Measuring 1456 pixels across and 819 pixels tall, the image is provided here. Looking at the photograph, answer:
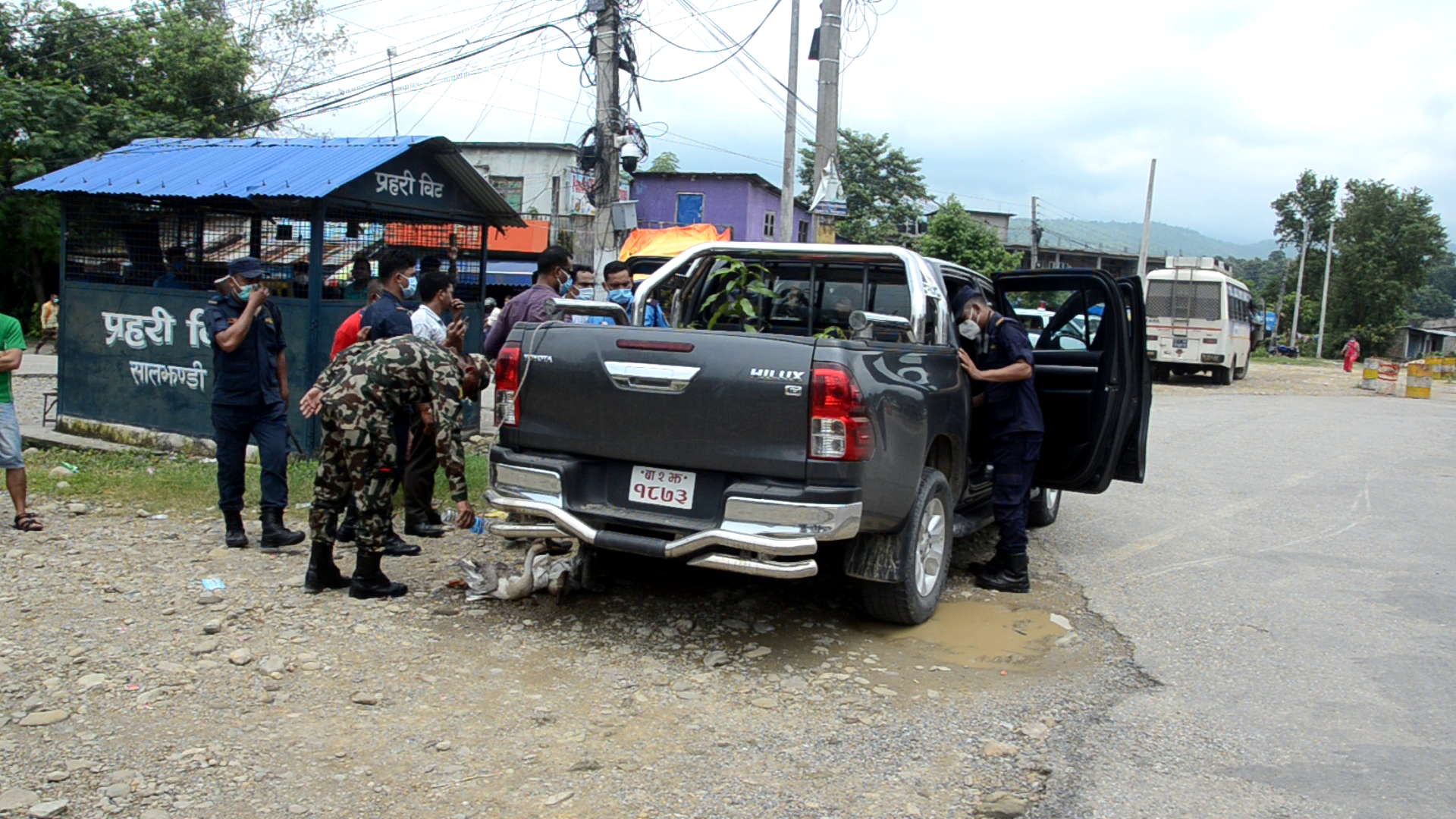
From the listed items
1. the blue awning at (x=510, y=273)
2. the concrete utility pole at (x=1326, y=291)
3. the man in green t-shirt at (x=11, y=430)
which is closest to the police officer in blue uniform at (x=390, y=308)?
the man in green t-shirt at (x=11, y=430)

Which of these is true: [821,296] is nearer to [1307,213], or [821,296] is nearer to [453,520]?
[453,520]

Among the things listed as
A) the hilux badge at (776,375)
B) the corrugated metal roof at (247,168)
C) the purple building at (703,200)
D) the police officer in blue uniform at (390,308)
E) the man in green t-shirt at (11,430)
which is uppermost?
the purple building at (703,200)

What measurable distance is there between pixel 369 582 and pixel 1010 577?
342cm

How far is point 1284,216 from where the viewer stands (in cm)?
6450

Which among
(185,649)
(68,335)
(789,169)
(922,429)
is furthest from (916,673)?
(789,169)

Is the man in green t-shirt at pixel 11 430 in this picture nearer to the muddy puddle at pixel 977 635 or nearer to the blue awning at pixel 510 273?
the muddy puddle at pixel 977 635

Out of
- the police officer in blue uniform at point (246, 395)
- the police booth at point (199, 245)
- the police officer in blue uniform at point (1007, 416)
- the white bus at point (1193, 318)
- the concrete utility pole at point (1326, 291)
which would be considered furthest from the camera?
the concrete utility pole at point (1326, 291)

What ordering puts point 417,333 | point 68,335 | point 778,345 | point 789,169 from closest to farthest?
point 778,345, point 417,333, point 68,335, point 789,169

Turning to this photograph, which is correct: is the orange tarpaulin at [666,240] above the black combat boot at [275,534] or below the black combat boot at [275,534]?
above

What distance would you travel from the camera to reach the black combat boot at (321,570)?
18.0ft

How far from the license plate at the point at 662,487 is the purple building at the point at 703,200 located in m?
33.3

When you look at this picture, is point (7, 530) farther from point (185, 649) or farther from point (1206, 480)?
point (1206, 480)

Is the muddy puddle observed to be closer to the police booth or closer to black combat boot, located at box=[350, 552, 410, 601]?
black combat boot, located at box=[350, 552, 410, 601]

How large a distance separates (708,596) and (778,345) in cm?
169
